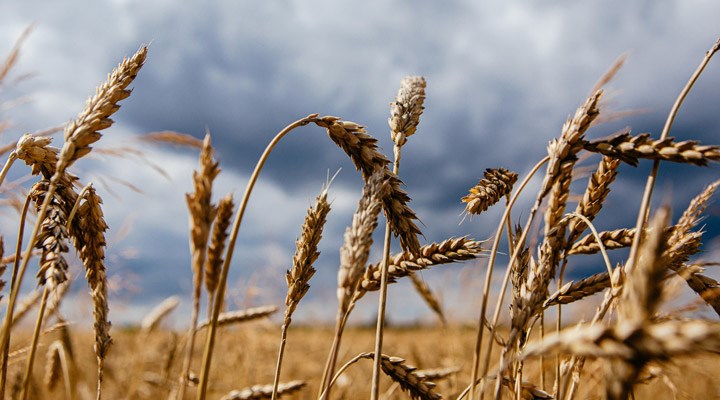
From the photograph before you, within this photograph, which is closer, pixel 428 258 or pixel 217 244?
pixel 217 244

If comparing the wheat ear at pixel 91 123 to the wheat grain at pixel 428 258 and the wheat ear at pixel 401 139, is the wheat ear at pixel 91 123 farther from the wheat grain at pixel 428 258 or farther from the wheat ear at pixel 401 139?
the wheat grain at pixel 428 258

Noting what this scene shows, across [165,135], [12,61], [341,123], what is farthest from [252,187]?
[12,61]

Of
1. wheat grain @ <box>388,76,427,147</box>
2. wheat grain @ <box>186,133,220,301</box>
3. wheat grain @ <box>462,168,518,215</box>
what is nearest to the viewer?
wheat grain @ <box>186,133,220,301</box>

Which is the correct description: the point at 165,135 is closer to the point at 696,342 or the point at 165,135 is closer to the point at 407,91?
the point at 407,91

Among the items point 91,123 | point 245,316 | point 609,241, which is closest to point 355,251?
point 91,123

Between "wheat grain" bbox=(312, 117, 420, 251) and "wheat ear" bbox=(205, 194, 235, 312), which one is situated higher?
"wheat grain" bbox=(312, 117, 420, 251)

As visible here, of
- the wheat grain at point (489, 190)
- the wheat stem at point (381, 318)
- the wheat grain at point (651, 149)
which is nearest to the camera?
the wheat grain at point (651, 149)

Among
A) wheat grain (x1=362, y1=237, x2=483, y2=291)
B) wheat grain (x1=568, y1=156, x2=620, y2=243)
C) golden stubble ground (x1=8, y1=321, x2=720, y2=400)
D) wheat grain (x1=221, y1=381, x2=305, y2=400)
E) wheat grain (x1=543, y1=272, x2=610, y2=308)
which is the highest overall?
wheat grain (x1=568, y1=156, x2=620, y2=243)

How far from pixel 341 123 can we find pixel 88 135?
2.34 ft

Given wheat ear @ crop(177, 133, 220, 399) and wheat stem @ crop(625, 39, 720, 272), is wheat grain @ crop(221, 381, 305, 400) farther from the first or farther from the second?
wheat stem @ crop(625, 39, 720, 272)

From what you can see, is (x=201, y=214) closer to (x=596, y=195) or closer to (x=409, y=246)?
(x=409, y=246)

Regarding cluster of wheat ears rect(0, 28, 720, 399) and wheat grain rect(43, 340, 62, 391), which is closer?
cluster of wheat ears rect(0, 28, 720, 399)

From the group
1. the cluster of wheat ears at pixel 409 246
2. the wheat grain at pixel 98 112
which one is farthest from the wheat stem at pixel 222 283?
the wheat grain at pixel 98 112

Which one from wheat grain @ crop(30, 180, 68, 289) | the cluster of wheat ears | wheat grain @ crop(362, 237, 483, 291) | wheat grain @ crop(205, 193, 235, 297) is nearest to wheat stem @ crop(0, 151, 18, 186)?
the cluster of wheat ears
